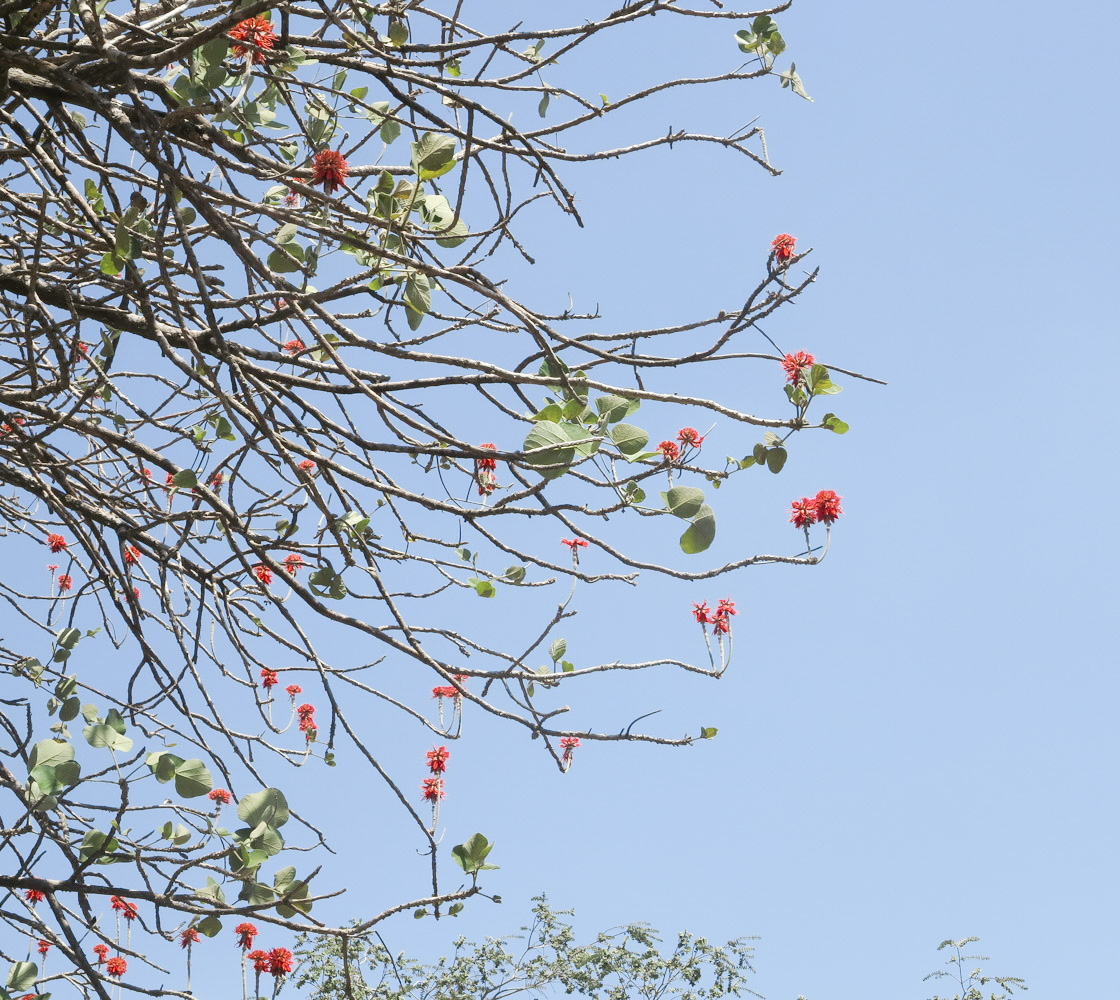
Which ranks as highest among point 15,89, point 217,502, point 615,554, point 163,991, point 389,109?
point 389,109

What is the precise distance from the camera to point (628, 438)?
5.29 feet

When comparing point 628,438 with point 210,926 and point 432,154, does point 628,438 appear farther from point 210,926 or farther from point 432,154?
point 210,926

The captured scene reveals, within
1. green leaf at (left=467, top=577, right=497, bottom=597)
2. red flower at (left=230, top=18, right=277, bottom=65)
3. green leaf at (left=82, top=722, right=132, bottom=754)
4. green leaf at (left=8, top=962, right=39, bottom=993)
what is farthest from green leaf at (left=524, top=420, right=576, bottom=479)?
green leaf at (left=8, top=962, right=39, bottom=993)

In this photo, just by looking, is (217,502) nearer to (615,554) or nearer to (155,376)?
(615,554)

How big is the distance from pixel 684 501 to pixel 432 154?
753 millimetres

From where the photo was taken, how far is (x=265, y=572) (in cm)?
291

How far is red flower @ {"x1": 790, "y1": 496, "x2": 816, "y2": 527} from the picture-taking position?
8.31 ft

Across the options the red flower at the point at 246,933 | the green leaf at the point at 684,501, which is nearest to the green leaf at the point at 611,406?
the green leaf at the point at 684,501

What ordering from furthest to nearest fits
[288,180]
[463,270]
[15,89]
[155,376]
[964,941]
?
[964,941]
[155,376]
[15,89]
[463,270]
[288,180]

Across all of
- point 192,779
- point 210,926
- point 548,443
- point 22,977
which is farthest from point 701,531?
point 22,977

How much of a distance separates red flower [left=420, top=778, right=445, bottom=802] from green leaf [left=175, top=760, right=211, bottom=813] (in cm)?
181

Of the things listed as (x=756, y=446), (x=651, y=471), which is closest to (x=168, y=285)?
(x=651, y=471)

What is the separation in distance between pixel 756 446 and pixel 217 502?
1.13 metres

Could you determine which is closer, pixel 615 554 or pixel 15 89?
pixel 615 554
